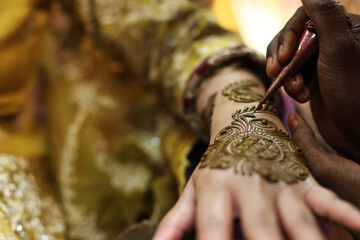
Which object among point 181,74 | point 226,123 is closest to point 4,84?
point 181,74

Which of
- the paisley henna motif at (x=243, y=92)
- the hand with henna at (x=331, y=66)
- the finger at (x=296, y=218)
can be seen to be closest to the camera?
the finger at (x=296, y=218)

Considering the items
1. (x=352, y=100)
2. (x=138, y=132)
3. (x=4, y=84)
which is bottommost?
(x=138, y=132)

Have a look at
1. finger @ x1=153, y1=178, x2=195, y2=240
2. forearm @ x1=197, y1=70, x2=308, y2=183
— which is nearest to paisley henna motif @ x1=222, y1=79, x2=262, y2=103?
forearm @ x1=197, y1=70, x2=308, y2=183

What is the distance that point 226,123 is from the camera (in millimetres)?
534

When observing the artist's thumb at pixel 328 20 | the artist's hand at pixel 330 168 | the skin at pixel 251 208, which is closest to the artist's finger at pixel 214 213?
the skin at pixel 251 208

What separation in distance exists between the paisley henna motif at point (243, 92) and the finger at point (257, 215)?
0.64 feet

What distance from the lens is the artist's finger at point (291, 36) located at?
47 cm

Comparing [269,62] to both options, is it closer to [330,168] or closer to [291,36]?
[291,36]

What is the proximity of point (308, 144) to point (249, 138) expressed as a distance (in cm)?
7

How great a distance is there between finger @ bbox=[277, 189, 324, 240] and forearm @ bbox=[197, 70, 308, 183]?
3cm

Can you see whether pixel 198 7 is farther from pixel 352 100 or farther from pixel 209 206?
pixel 209 206

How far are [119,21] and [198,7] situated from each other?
0.19 meters

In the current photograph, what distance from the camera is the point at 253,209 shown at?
38cm

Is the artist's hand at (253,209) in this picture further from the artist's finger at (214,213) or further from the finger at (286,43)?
the finger at (286,43)
